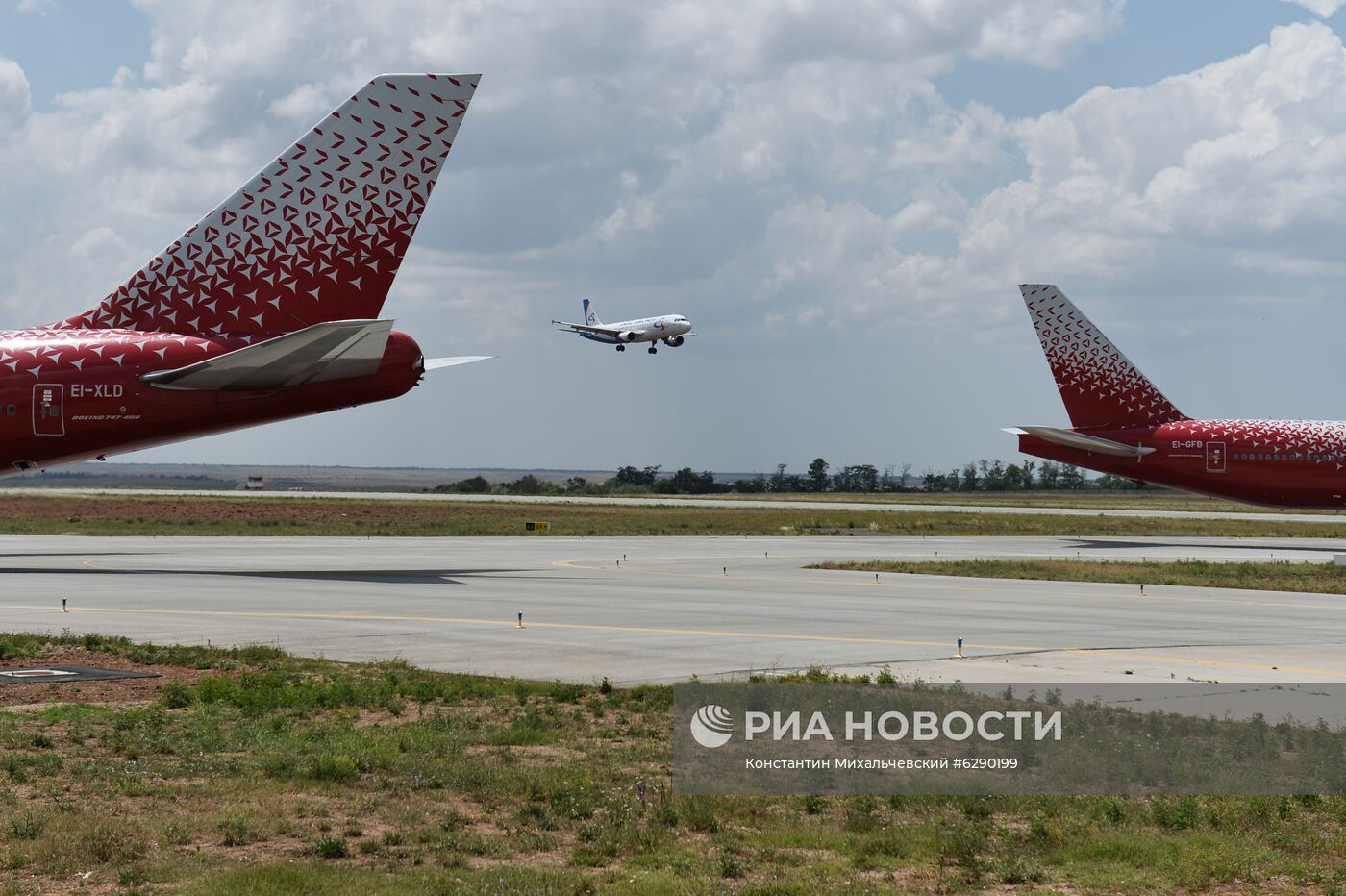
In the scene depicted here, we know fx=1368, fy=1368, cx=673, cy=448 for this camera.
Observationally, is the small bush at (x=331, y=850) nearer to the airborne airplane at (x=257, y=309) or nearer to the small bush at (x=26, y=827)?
the small bush at (x=26, y=827)

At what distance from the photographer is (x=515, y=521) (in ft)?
280

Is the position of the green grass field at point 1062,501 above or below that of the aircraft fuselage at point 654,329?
below

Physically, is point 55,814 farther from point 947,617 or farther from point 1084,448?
point 1084,448

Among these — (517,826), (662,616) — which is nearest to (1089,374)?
(662,616)

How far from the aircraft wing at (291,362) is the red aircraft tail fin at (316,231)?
1841mm

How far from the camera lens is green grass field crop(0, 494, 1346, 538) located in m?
73.4

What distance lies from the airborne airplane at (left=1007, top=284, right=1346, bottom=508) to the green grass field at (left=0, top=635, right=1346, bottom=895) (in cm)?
5778

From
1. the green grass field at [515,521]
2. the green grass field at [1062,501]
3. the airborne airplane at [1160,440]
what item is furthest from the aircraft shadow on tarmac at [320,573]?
the green grass field at [1062,501]

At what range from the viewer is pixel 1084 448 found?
69250 millimetres

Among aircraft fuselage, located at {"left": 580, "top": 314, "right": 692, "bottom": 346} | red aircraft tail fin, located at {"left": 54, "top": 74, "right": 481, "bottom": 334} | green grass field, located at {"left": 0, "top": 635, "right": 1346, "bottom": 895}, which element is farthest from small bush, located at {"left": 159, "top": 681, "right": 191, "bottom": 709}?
aircraft fuselage, located at {"left": 580, "top": 314, "right": 692, "bottom": 346}

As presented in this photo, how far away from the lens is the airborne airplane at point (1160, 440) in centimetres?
6812

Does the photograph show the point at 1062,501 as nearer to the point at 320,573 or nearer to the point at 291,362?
the point at 320,573

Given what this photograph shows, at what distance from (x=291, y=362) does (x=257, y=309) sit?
10.6ft

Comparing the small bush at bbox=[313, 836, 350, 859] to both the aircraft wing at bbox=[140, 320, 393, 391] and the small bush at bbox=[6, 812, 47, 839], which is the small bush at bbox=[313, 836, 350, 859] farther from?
the aircraft wing at bbox=[140, 320, 393, 391]
